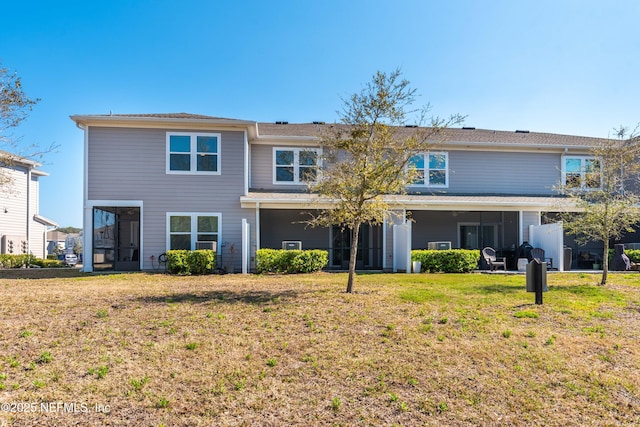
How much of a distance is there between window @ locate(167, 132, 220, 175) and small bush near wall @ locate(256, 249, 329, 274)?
3.55 metres

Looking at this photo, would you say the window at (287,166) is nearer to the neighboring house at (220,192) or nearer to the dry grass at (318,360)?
the neighboring house at (220,192)

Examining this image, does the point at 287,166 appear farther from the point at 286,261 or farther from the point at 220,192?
the point at 286,261

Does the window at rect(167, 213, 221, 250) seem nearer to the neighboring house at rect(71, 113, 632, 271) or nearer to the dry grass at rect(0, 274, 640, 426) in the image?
the neighboring house at rect(71, 113, 632, 271)

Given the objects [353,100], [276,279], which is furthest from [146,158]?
[353,100]

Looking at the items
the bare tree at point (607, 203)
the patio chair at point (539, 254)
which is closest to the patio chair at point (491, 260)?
the patio chair at point (539, 254)

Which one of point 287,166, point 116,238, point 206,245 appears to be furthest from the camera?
point 287,166

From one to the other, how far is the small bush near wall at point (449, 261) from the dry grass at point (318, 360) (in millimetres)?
6130

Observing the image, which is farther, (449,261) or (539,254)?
(539,254)

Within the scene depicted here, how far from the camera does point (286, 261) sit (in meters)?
14.1

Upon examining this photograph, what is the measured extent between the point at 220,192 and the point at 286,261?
349 centimetres

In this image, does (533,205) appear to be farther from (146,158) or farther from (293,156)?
(146,158)

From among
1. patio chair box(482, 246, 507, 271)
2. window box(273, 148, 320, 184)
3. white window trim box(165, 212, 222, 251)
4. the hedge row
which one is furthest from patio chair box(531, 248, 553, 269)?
the hedge row

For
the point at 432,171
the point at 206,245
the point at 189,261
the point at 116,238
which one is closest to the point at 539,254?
the point at 432,171

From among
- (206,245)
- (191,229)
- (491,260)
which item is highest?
(191,229)
